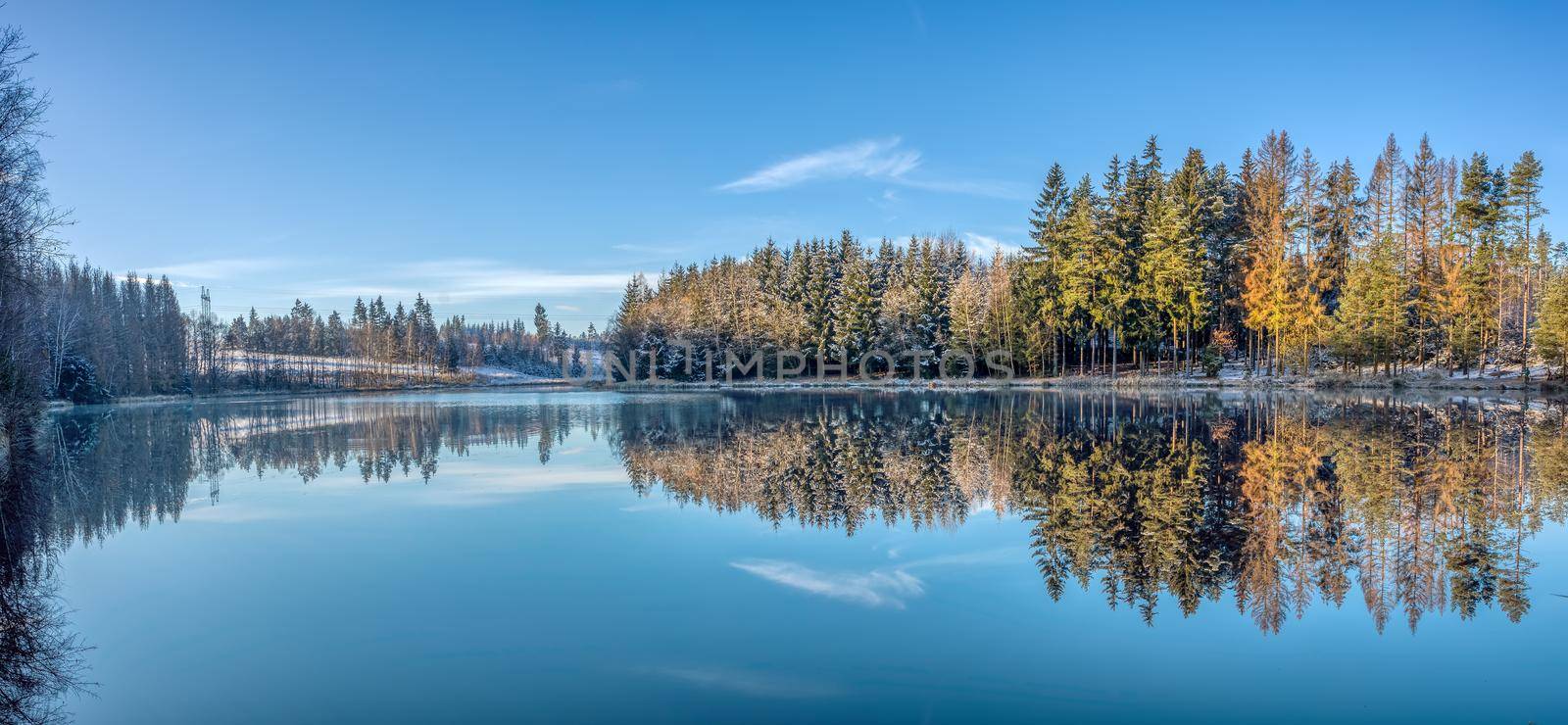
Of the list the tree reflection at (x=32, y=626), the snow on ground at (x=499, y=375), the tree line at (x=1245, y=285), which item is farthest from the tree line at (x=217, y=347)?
the tree line at (x=1245, y=285)

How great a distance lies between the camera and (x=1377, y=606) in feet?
21.9

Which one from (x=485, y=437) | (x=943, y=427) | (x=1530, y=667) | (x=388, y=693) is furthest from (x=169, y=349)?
(x=1530, y=667)

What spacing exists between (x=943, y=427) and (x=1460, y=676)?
18.0m

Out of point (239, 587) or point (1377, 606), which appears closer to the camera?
point (1377, 606)

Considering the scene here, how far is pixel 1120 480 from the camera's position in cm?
1259

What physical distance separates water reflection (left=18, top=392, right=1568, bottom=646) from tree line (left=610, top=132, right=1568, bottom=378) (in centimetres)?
1432

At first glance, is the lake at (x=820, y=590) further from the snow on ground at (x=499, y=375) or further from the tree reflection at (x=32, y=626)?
the snow on ground at (x=499, y=375)

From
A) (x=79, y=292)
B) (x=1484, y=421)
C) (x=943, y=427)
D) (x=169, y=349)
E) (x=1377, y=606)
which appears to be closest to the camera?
(x=1377, y=606)

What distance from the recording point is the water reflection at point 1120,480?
7570 millimetres

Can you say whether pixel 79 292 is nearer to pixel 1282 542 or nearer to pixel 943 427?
pixel 943 427

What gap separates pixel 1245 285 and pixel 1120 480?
42.0 meters

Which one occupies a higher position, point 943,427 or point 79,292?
point 79,292

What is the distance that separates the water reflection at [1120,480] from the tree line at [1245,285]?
47.0 feet

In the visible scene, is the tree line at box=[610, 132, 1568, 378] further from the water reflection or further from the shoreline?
the water reflection
